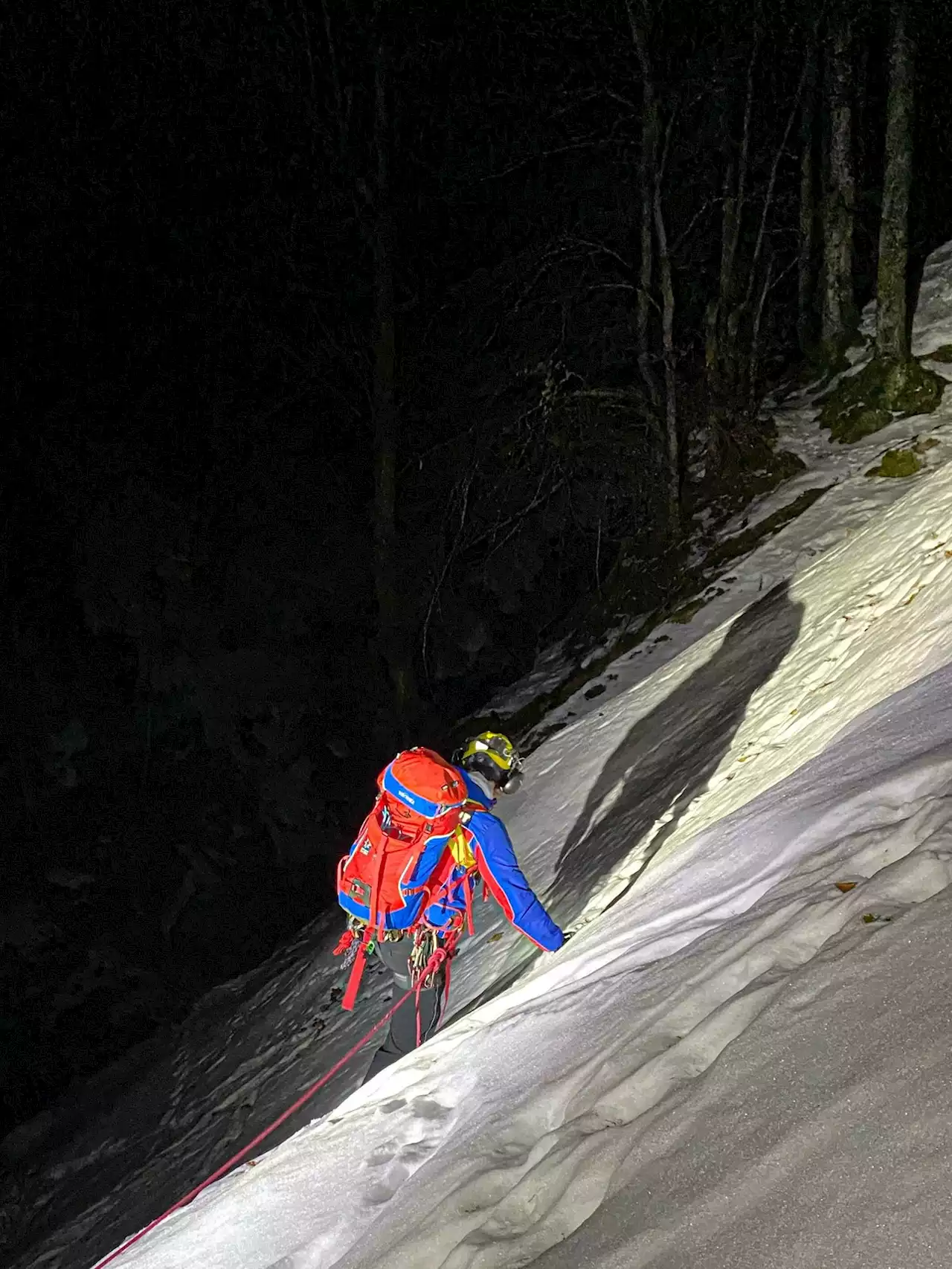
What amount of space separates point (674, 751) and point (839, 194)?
8.05 m

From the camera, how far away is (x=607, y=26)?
1251 centimetres

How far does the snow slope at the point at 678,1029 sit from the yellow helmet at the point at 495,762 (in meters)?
0.86

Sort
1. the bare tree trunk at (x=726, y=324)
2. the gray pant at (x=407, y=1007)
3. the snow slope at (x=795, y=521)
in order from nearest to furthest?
the gray pant at (x=407, y=1007) < the snow slope at (x=795, y=521) < the bare tree trunk at (x=726, y=324)

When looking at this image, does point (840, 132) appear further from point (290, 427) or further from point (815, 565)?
point (290, 427)

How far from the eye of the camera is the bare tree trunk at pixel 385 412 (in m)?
15.5

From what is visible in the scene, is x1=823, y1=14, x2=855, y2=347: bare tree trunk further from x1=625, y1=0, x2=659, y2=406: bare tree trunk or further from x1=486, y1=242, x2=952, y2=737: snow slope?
x1=625, y1=0, x2=659, y2=406: bare tree trunk

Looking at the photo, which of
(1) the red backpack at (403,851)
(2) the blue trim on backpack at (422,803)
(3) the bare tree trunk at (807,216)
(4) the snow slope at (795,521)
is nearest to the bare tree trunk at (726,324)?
(4) the snow slope at (795,521)

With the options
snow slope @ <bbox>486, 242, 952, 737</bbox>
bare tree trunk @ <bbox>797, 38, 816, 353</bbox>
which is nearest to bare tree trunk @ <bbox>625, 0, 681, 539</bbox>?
snow slope @ <bbox>486, 242, 952, 737</bbox>

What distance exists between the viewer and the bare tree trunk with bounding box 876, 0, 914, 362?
11641 millimetres

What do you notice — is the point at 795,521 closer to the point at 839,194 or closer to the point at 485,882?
the point at 839,194

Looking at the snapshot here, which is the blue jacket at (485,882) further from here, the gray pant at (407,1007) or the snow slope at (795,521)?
the snow slope at (795,521)

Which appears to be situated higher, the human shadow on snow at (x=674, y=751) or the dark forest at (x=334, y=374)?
the dark forest at (x=334, y=374)

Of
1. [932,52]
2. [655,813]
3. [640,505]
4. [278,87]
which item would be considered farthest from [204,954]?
[932,52]

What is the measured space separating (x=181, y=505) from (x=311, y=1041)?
419 inches
